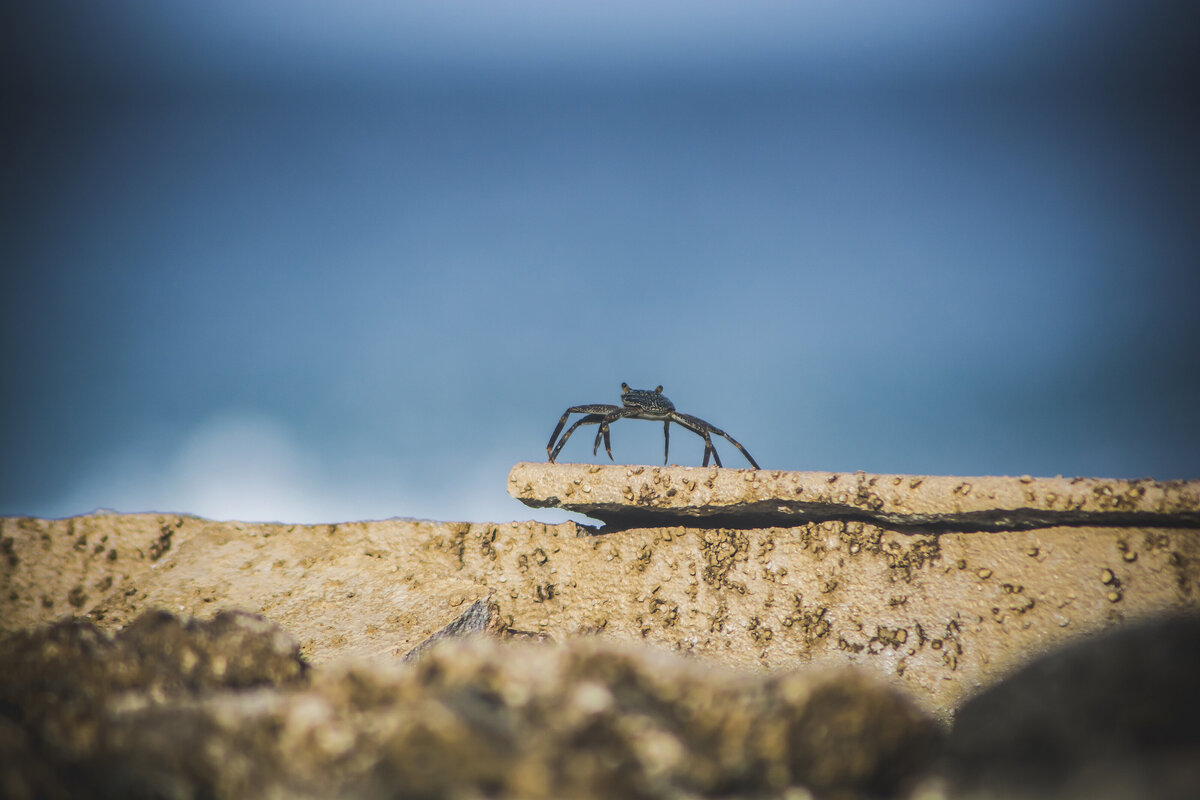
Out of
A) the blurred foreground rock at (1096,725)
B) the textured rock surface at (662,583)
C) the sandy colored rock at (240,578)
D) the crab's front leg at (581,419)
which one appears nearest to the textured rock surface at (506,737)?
the blurred foreground rock at (1096,725)

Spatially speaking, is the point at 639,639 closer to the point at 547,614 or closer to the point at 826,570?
the point at 547,614

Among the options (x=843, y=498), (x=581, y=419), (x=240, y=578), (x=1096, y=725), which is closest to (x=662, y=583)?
(x=843, y=498)

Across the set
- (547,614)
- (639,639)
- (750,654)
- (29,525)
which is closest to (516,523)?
(547,614)

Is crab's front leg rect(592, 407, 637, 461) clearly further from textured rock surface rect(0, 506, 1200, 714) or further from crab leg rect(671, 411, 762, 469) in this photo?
textured rock surface rect(0, 506, 1200, 714)

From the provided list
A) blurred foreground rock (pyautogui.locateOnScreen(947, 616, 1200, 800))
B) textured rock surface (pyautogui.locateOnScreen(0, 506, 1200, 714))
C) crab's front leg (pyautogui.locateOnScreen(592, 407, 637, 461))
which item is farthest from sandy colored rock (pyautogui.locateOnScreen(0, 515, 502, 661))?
blurred foreground rock (pyautogui.locateOnScreen(947, 616, 1200, 800))

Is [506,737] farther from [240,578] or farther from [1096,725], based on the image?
[240,578]
